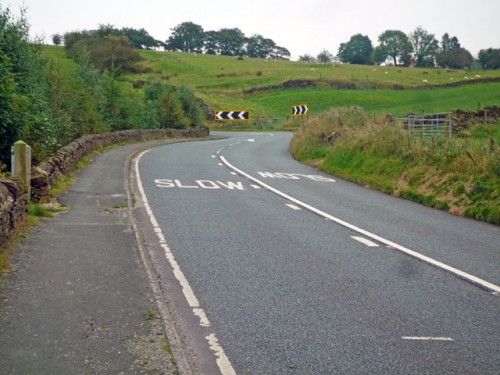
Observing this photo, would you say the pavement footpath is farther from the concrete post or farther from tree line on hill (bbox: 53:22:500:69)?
tree line on hill (bbox: 53:22:500:69)

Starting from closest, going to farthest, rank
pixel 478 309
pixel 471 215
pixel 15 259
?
pixel 478 309, pixel 15 259, pixel 471 215

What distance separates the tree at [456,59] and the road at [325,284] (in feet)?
530

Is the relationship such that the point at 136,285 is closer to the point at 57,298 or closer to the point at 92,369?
the point at 57,298

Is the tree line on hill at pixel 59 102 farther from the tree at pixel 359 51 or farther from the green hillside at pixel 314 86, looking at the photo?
the tree at pixel 359 51

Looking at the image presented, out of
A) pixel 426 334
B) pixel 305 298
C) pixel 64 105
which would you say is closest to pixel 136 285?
pixel 305 298

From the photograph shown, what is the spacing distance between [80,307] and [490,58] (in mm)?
181396

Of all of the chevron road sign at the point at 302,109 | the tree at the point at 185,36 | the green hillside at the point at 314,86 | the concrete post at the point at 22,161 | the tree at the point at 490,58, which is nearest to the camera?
the concrete post at the point at 22,161

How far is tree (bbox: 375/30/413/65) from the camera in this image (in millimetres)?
179375

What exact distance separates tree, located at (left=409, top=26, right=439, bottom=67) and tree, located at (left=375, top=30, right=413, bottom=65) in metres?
3.23

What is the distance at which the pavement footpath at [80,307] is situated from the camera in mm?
5719

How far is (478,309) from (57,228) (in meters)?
7.77

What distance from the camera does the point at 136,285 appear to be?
327 inches

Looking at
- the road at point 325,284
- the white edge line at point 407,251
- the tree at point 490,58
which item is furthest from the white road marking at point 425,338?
the tree at point 490,58

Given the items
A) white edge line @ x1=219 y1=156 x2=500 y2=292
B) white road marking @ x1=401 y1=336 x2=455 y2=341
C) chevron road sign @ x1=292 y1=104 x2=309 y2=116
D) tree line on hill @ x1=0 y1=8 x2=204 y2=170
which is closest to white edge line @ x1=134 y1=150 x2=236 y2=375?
white road marking @ x1=401 y1=336 x2=455 y2=341
